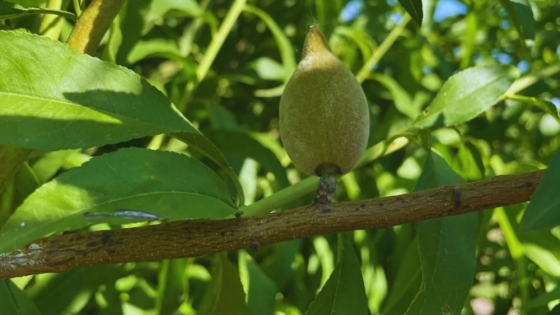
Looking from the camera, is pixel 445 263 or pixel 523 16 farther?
pixel 523 16

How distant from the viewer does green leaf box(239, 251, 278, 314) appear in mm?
484

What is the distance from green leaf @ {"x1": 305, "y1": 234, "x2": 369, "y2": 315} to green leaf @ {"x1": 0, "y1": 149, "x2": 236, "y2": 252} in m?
0.11

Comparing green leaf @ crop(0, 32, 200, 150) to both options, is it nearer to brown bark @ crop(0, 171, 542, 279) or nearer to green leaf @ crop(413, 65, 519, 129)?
brown bark @ crop(0, 171, 542, 279)

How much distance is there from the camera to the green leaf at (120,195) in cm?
27

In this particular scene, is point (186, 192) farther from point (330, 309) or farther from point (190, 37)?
point (190, 37)

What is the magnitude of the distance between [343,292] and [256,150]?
16cm

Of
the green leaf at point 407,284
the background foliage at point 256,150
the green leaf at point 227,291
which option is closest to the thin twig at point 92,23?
the background foliage at point 256,150

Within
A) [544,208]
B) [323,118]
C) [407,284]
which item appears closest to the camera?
[544,208]

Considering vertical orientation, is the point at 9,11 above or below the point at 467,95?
above

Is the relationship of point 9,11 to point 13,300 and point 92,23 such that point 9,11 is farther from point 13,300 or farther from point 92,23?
point 13,300

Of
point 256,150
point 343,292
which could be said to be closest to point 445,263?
point 343,292

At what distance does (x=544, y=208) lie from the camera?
0.80 feet

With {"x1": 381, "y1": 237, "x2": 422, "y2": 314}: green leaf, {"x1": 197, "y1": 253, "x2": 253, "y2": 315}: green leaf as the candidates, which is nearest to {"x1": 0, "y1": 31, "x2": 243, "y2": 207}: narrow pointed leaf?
{"x1": 197, "y1": 253, "x2": 253, "y2": 315}: green leaf

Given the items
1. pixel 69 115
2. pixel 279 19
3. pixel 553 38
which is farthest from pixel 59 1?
pixel 553 38
